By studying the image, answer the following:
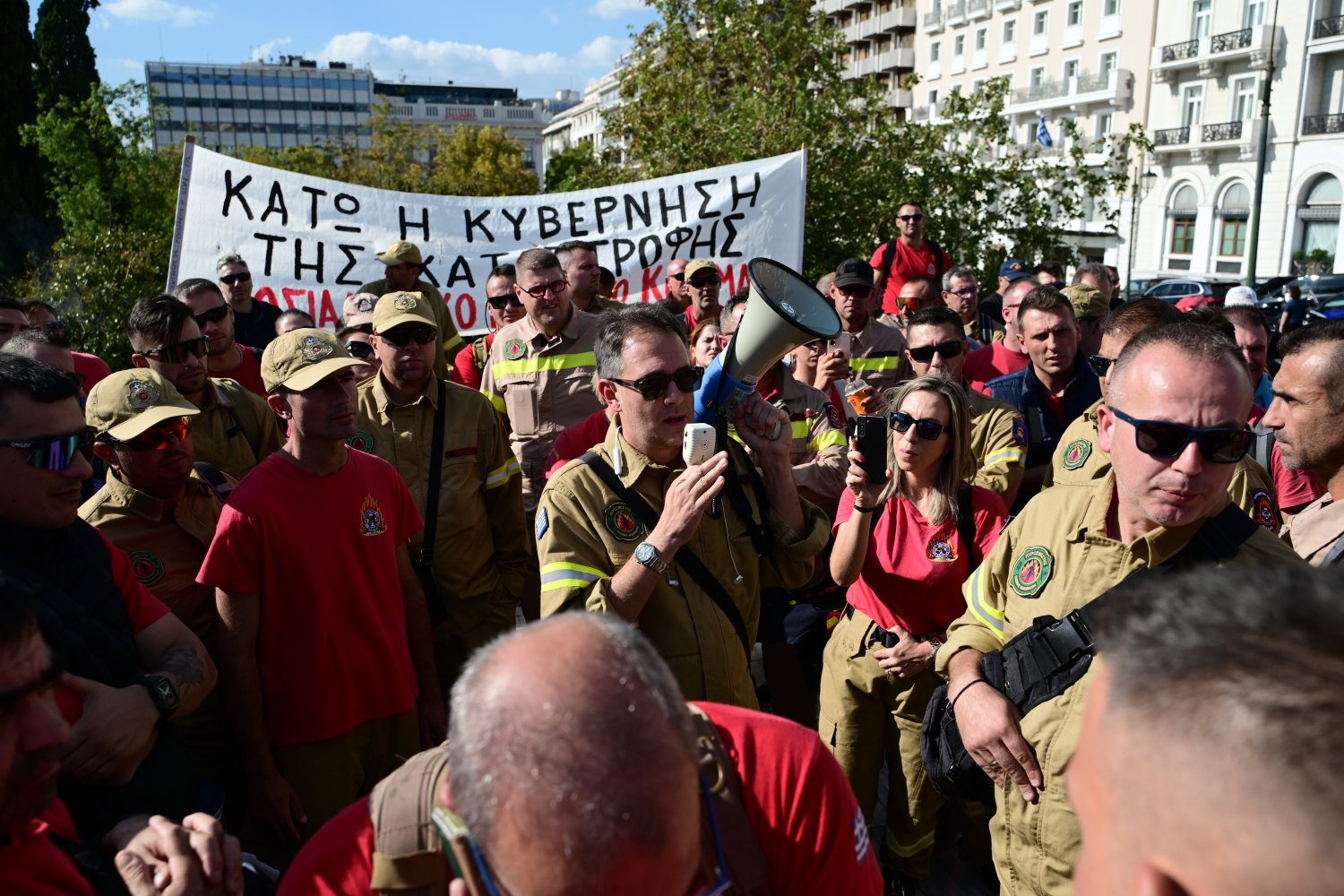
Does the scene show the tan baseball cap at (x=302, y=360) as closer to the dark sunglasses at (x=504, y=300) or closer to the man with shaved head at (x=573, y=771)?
the man with shaved head at (x=573, y=771)

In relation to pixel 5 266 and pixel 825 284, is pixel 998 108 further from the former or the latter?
pixel 5 266

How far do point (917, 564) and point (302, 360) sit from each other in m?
2.30

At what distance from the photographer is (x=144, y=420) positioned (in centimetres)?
309

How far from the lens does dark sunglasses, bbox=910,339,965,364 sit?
4.86m

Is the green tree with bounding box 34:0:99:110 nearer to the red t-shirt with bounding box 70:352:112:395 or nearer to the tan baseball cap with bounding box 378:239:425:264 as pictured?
the tan baseball cap with bounding box 378:239:425:264

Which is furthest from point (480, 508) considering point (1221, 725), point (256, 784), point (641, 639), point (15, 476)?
point (1221, 725)

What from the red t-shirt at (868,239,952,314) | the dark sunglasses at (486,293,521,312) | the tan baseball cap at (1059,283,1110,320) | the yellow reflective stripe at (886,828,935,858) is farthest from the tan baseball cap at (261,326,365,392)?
the red t-shirt at (868,239,952,314)

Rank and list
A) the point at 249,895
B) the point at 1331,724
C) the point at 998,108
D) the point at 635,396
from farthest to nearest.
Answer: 1. the point at 998,108
2. the point at 635,396
3. the point at 249,895
4. the point at 1331,724

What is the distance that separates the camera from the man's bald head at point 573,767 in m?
1.10

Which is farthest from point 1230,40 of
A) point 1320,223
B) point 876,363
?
point 876,363

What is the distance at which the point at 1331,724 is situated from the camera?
0.82m

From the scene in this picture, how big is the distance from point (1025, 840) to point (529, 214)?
279 inches

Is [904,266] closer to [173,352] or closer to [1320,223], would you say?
[173,352]

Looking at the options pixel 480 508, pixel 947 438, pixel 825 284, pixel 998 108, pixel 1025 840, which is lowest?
pixel 1025 840
